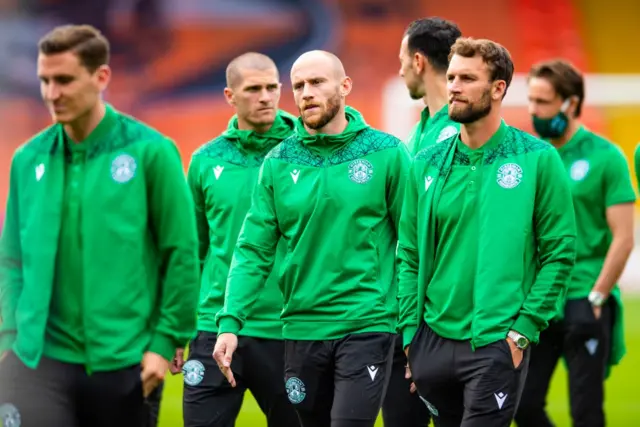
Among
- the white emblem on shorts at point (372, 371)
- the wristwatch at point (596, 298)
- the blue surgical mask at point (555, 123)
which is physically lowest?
the wristwatch at point (596, 298)

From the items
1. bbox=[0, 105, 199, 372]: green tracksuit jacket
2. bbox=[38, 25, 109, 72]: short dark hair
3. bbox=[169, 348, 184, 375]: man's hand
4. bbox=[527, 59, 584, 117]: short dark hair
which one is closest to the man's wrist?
bbox=[527, 59, 584, 117]: short dark hair

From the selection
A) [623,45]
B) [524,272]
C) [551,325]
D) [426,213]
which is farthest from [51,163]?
[623,45]

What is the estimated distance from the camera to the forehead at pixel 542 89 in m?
8.10

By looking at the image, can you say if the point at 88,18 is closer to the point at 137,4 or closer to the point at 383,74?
the point at 137,4

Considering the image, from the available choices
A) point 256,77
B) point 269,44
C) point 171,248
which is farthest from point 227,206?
point 269,44

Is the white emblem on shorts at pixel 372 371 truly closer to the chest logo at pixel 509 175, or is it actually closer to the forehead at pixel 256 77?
the chest logo at pixel 509 175

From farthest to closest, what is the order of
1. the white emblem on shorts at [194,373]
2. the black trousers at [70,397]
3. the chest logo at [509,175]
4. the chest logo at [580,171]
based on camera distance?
the chest logo at [580,171] < the white emblem on shorts at [194,373] < the chest logo at [509,175] < the black trousers at [70,397]

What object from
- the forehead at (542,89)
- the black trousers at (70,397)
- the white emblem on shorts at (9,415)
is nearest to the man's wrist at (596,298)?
the forehead at (542,89)

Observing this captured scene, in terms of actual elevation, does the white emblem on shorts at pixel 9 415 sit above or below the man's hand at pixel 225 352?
above

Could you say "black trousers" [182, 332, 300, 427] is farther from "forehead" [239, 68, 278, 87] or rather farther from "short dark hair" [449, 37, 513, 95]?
"short dark hair" [449, 37, 513, 95]

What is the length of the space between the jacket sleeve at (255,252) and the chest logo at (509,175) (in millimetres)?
1146

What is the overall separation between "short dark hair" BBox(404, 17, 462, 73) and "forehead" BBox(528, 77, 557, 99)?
1107 mm

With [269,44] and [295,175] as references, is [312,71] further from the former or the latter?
[269,44]

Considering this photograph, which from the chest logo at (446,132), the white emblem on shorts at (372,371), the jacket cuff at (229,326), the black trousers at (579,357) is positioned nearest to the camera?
the jacket cuff at (229,326)
